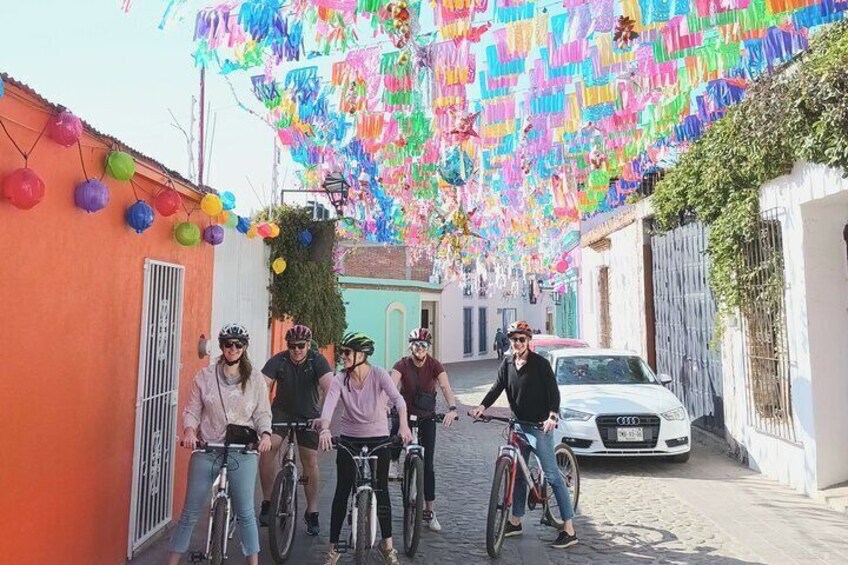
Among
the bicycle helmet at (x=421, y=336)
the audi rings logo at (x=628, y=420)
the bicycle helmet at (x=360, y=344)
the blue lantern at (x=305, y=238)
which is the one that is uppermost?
the blue lantern at (x=305, y=238)

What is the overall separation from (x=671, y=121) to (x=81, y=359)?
27.3 ft

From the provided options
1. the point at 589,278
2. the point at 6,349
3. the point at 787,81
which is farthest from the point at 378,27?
the point at 589,278

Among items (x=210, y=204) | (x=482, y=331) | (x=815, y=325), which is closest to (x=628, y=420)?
(x=815, y=325)

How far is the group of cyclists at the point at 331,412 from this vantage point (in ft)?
13.8

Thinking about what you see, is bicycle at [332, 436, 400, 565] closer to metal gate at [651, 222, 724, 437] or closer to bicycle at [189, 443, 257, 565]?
bicycle at [189, 443, 257, 565]

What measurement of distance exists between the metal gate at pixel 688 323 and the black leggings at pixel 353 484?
264 inches

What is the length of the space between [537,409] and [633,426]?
11.0 ft

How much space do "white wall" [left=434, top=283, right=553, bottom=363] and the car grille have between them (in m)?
21.5

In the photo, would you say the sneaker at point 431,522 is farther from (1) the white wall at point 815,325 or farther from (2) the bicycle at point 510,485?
(1) the white wall at point 815,325

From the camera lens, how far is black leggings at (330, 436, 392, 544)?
462 centimetres

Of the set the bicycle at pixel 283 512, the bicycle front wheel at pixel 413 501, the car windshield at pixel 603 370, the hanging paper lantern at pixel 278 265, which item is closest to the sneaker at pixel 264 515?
the bicycle at pixel 283 512

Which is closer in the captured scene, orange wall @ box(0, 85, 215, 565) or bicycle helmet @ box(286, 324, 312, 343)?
orange wall @ box(0, 85, 215, 565)

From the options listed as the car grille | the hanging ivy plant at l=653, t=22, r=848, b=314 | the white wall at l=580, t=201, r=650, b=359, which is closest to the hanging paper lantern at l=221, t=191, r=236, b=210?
the car grille

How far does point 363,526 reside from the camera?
4246 millimetres
